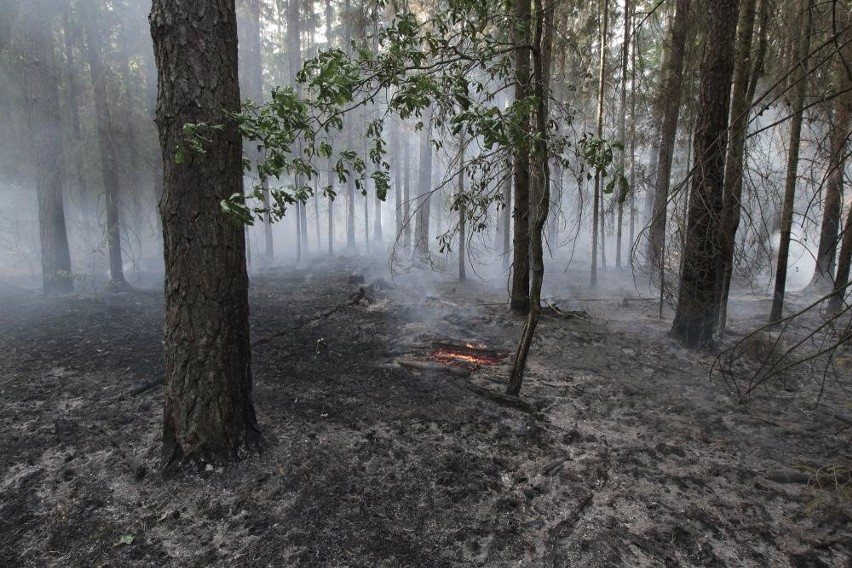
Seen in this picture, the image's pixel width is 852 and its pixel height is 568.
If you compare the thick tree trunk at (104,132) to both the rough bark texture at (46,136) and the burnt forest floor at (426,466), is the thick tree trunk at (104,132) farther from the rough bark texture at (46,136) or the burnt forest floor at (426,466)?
the burnt forest floor at (426,466)

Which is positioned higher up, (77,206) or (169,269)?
(77,206)

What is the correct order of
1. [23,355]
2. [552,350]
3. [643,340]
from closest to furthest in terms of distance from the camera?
1. [23,355]
2. [552,350]
3. [643,340]

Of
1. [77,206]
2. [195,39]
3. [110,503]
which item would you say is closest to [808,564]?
[110,503]

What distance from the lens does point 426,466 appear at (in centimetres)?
457

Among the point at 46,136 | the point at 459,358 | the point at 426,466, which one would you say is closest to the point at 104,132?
the point at 46,136

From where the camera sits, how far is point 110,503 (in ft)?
12.7

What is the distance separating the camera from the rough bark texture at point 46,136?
1202cm

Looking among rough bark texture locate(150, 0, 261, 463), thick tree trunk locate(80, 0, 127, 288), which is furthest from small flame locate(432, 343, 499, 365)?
thick tree trunk locate(80, 0, 127, 288)

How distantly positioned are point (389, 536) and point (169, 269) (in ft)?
9.77

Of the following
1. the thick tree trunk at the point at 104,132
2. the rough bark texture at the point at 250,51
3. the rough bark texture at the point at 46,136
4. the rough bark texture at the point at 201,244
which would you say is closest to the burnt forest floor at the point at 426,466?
the rough bark texture at the point at 201,244

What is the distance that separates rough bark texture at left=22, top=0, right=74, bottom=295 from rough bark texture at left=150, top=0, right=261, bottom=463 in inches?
456

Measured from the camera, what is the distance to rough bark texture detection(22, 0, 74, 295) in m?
12.0

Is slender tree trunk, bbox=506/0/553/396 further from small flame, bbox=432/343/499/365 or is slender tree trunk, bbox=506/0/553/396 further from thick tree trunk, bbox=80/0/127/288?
thick tree trunk, bbox=80/0/127/288

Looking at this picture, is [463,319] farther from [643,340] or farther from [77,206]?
[77,206]
